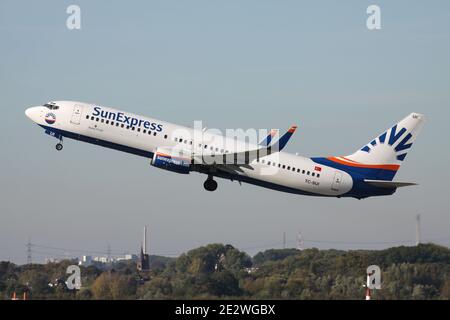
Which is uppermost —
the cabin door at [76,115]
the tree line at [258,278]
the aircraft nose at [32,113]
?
the aircraft nose at [32,113]

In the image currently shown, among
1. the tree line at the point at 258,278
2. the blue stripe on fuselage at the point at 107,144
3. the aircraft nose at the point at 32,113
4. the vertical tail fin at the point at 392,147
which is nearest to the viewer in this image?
the tree line at the point at 258,278

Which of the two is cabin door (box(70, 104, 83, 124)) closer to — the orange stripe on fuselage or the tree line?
the tree line

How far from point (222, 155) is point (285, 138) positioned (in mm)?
6768

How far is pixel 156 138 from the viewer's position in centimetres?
8094

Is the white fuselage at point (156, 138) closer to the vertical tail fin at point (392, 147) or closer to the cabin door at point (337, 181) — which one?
the cabin door at point (337, 181)

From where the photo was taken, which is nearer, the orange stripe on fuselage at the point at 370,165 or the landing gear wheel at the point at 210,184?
the landing gear wheel at the point at 210,184

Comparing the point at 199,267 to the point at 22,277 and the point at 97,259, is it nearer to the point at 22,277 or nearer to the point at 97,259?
the point at 22,277

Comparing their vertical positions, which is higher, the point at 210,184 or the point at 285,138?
the point at 285,138

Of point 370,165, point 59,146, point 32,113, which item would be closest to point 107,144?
point 59,146

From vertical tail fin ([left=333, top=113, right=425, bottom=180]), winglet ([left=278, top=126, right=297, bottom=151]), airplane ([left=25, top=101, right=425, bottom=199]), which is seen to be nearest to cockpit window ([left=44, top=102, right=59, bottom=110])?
airplane ([left=25, top=101, right=425, bottom=199])

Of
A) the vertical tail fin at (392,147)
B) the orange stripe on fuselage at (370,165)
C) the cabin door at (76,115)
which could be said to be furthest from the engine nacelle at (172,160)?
the vertical tail fin at (392,147)

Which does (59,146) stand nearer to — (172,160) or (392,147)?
(172,160)

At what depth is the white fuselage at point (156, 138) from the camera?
81.0 m
